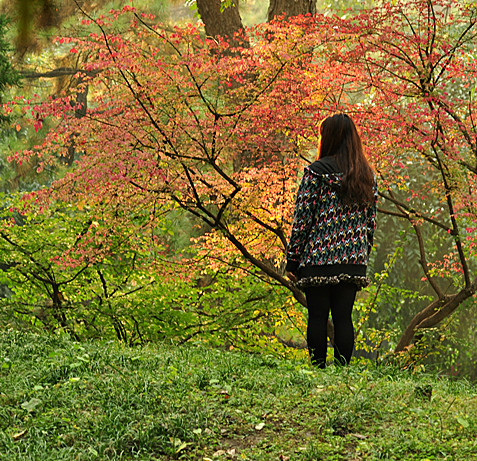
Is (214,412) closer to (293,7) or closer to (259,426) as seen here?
(259,426)

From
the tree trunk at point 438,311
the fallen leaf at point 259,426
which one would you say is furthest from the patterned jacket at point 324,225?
the tree trunk at point 438,311

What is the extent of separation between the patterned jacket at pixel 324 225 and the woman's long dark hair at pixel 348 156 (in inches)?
2.1

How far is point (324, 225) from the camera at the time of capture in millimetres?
3721

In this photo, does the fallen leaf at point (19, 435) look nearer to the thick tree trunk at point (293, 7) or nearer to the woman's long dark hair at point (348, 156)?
the woman's long dark hair at point (348, 156)

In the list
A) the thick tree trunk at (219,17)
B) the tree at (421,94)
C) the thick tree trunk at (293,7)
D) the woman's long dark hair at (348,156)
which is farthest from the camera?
the thick tree trunk at (219,17)

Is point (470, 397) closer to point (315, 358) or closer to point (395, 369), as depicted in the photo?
point (395, 369)

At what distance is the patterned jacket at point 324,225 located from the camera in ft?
12.1

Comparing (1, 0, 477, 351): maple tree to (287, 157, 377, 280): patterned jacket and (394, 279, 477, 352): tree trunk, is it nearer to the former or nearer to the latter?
(394, 279, 477, 352): tree trunk

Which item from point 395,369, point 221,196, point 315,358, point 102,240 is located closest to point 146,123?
point 221,196

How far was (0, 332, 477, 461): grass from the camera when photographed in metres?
2.45

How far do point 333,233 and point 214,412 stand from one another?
1.40m

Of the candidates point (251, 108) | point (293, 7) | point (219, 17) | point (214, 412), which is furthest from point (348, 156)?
point (219, 17)

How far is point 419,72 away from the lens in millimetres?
4656

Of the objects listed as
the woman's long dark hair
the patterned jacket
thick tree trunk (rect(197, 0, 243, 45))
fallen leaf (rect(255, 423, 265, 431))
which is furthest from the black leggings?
thick tree trunk (rect(197, 0, 243, 45))
